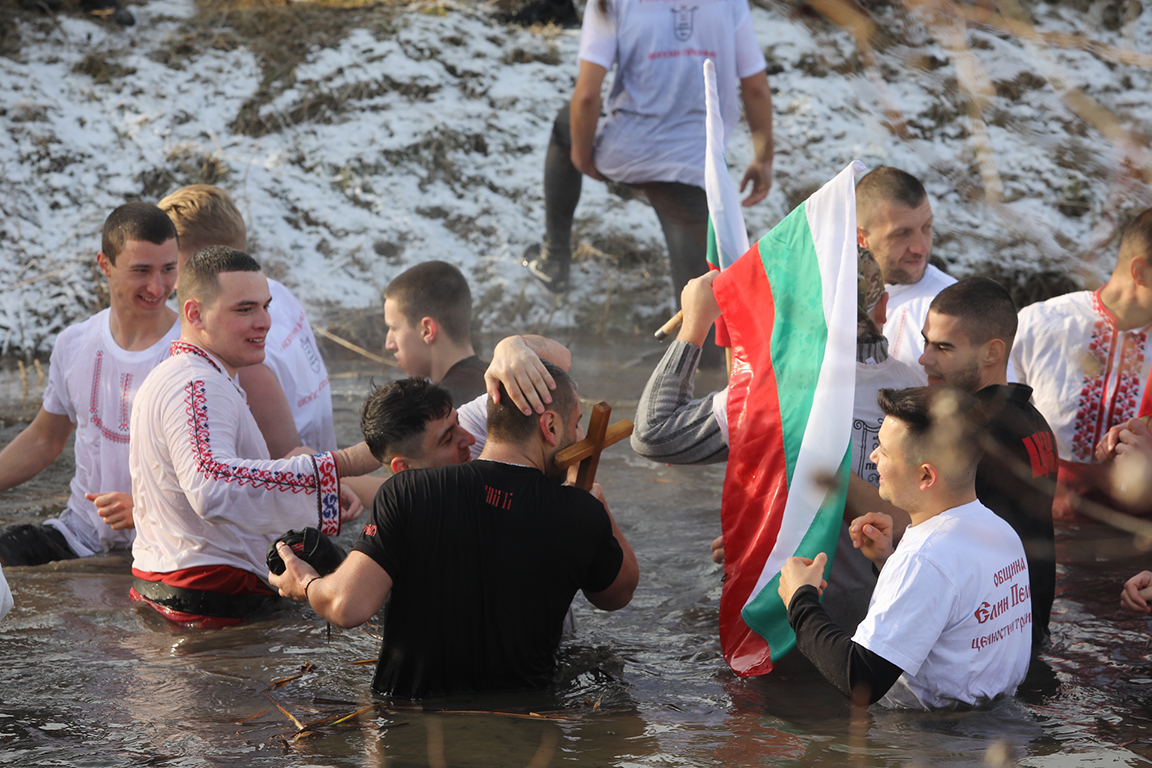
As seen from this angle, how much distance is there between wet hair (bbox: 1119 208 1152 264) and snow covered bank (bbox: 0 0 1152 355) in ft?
13.1

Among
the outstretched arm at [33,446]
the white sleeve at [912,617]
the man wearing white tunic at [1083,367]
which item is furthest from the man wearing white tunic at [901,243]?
the outstretched arm at [33,446]

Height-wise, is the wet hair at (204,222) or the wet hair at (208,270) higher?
the wet hair at (204,222)

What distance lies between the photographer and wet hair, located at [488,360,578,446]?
3240 mm

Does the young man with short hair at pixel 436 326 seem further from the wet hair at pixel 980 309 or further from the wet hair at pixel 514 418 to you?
the wet hair at pixel 980 309

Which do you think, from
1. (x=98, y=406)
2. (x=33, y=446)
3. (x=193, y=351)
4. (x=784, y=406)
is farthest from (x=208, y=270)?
(x=784, y=406)

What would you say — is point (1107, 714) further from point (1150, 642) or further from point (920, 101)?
point (920, 101)

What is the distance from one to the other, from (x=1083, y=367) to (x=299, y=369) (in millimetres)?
3560

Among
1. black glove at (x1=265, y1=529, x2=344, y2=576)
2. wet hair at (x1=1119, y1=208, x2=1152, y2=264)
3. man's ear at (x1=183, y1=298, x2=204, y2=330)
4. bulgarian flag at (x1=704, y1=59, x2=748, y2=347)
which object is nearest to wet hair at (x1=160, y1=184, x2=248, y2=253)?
man's ear at (x1=183, y1=298, x2=204, y2=330)

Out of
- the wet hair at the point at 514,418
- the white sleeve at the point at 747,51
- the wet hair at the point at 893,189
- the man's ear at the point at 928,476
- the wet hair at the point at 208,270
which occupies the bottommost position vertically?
the man's ear at the point at 928,476

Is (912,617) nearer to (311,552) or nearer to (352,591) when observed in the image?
(352,591)

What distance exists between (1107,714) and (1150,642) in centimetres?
81

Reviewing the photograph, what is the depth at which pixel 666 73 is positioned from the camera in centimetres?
704

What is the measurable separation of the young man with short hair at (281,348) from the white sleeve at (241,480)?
0.71 metres

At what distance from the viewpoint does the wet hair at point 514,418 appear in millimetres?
3240
